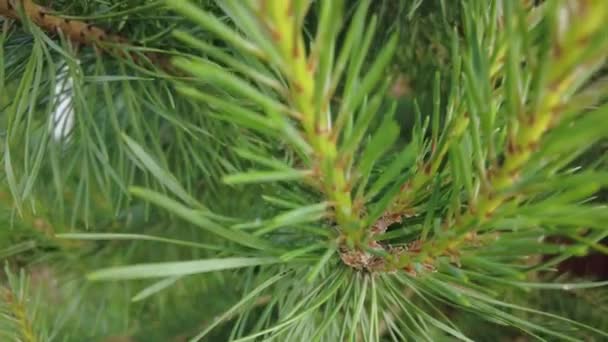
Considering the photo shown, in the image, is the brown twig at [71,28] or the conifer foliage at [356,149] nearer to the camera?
the conifer foliage at [356,149]

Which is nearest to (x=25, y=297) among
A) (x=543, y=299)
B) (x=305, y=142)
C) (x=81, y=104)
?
(x=81, y=104)

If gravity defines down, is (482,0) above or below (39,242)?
above

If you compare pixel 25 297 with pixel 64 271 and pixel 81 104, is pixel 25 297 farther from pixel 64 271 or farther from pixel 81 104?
pixel 64 271

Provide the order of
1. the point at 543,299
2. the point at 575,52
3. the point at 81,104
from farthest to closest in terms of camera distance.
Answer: the point at 543,299 → the point at 81,104 → the point at 575,52

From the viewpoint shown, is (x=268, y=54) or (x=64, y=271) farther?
(x=64, y=271)

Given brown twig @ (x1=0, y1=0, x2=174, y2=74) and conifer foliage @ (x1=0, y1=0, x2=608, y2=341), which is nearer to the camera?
conifer foliage @ (x1=0, y1=0, x2=608, y2=341)

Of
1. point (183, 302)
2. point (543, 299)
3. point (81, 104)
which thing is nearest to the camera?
point (81, 104)

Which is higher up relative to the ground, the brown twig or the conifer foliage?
the brown twig

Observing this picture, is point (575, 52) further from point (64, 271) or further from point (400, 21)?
point (64, 271)

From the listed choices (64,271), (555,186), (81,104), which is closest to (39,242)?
(64,271)

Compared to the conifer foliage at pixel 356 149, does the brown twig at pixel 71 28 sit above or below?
above
